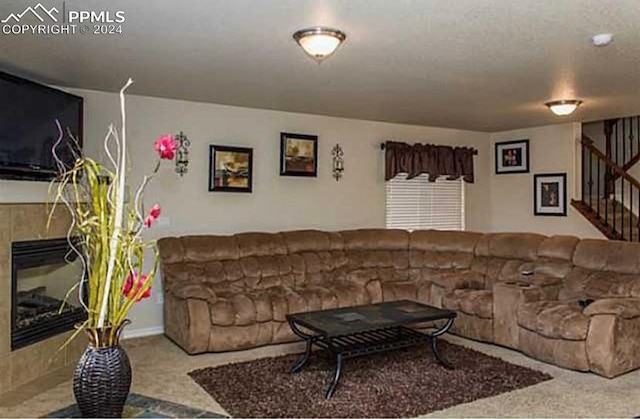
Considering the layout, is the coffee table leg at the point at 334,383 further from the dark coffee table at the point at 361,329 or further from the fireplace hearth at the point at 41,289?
the fireplace hearth at the point at 41,289

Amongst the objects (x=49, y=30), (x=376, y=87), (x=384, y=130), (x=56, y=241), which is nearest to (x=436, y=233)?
(x=384, y=130)

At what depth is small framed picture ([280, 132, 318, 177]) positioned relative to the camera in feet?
20.1

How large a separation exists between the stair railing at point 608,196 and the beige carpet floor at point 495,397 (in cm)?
320

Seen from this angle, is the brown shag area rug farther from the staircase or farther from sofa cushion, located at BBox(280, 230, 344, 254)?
the staircase

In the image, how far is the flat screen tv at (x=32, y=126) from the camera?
3773mm

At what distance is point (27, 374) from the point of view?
3898mm

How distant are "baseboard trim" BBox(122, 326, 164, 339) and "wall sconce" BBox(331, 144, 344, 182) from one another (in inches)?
111

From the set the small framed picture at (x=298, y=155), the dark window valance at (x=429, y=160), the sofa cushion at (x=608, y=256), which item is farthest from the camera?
the dark window valance at (x=429, y=160)

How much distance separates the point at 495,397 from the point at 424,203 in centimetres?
→ 411

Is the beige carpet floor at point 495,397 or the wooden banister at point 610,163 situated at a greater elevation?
the wooden banister at point 610,163

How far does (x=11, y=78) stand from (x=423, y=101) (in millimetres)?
3817

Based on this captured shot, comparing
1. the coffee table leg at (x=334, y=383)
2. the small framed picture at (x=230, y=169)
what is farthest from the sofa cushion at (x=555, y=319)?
the small framed picture at (x=230, y=169)

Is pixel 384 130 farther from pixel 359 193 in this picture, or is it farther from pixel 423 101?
pixel 423 101

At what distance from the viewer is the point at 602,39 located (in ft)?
10.9
